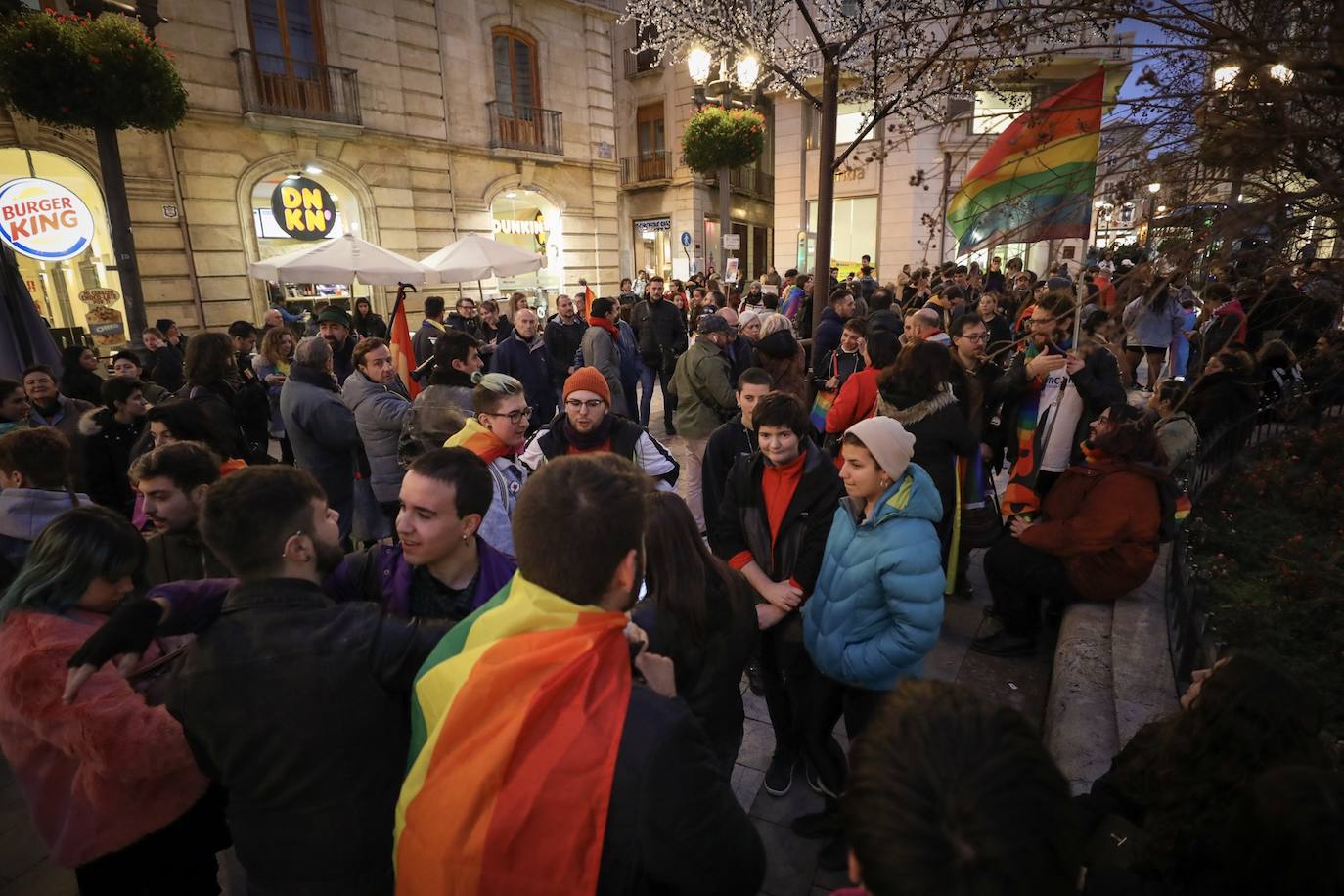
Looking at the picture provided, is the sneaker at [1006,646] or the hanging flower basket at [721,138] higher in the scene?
the hanging flower basket at [721,138]

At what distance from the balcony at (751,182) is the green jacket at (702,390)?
2212 cm

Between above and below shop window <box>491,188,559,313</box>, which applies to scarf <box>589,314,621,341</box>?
below

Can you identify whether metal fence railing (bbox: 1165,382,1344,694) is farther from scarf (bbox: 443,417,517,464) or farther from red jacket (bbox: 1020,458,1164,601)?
scarf (bbox: 443,417,517,464)

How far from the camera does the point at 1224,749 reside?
5.28 ft

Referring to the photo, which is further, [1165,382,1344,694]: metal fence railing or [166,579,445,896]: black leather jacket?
[1165,382,1344,694]: metal fence railing

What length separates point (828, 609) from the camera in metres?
Answer: 2.77

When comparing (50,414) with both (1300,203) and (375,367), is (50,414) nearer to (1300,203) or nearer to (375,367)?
(375,367)

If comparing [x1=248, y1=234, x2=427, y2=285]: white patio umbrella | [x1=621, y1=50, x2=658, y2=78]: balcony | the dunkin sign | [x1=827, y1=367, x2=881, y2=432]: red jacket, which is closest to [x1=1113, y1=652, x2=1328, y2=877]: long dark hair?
[x1=827, y1=367, x2=881, y2=432]: red jacket

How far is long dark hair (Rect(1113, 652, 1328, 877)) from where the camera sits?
1572mm

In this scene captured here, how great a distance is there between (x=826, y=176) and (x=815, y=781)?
5996 millimetres

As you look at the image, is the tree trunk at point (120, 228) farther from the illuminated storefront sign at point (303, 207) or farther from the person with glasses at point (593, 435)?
Answer: the person with glasses at point (593, 435)

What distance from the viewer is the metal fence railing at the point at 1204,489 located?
10.2 ft

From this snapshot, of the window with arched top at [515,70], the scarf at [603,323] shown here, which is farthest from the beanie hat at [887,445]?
the window with arched top at [515,70]

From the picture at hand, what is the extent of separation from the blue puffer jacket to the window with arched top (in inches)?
736
